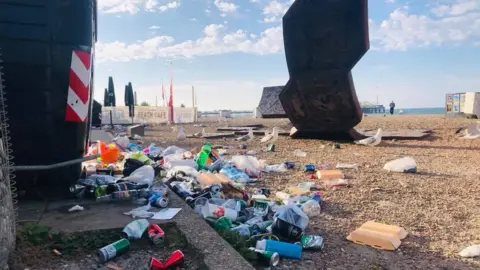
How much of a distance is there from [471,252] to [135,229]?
2.20 m

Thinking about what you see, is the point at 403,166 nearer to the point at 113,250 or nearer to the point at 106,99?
the point at 113,250

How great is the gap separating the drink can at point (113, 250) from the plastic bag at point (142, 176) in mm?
1524

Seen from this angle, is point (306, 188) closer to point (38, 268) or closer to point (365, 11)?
point (38, 268)

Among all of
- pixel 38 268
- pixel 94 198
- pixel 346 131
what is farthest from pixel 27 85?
pixel 346 131

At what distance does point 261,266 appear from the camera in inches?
92.4

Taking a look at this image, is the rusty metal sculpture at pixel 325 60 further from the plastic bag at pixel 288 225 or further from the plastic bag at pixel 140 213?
the plastic bag at pixel 140 213

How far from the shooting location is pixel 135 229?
7.46ft

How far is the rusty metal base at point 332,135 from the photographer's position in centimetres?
982

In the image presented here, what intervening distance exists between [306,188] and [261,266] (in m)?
2.32

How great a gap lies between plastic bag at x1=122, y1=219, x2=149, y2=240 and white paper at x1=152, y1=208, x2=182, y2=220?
236mm

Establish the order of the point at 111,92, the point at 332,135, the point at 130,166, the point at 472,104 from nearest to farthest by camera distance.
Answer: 1. the point at 130,166
2. the point at 332,135
3. the point at 472,104
4. the point at 111,92

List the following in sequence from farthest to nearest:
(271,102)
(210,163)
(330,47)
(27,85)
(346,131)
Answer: (271,102), (346,131), (330,47), (210,163), (27,85)

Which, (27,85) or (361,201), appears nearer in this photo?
(27,85)

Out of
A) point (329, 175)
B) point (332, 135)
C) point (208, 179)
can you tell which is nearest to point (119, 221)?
point (208, 179)
